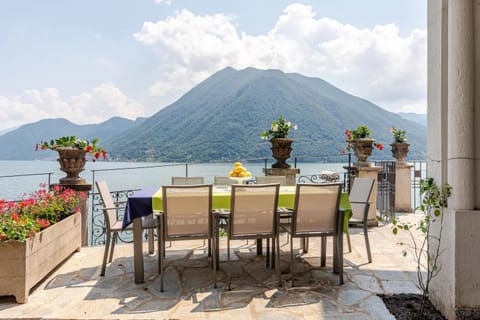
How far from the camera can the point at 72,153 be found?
424 centimetres

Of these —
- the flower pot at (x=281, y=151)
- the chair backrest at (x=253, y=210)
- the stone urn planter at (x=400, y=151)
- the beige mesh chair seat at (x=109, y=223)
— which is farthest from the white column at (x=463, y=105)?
the stone urn planter at (x=400, y=151)

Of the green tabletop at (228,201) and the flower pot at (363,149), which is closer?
the green tabletop at (228,201)

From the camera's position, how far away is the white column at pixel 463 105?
208cm

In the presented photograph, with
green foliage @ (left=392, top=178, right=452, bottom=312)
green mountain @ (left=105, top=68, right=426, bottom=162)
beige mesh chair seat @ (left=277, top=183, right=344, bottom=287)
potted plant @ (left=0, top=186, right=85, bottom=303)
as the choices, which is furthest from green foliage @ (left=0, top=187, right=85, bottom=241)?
green mountain @ (left=105, top=68, right=426, bottom=162)

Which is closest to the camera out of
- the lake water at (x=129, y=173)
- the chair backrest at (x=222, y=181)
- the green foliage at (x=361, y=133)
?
the chair backrest at (x=222, y=181)

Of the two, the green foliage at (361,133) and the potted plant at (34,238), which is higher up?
the green foliage at (361,133)

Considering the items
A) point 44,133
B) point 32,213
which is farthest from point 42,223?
point 44,133

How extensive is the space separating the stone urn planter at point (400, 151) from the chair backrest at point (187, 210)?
5.61m

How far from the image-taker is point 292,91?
37406 millimetres

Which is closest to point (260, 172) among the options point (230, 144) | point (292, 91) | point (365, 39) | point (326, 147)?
point (365, 39)

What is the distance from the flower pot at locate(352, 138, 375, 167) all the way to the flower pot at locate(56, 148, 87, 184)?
4280mm

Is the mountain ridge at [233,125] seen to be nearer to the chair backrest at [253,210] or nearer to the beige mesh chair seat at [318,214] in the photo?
the beige mesh chair seat at [318,214]

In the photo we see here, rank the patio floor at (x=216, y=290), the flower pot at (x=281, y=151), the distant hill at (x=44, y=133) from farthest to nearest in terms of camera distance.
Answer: the distant hill at (x=44, y=133) < the flower pot at (x=281, y=151) < the patio floor at (x=216, y=290)

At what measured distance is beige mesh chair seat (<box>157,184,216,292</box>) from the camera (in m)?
2.74
